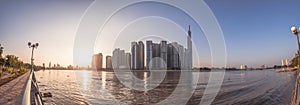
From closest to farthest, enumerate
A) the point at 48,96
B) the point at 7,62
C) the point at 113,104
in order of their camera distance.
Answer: the point at 113,104 → the point at 48,96 → the point at 7,62

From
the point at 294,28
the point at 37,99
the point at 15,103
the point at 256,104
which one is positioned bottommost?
the point at 256,104

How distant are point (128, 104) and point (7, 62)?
50.6 m

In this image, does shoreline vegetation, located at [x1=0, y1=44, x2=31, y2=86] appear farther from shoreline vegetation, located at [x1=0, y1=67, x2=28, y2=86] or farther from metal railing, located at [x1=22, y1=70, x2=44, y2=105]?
metal railing, located at [x1=22, y1=70, x2=44, y2=105]

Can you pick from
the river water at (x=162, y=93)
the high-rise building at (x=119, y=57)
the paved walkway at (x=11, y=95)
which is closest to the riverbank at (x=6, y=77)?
the river water at (x=162, y=93)

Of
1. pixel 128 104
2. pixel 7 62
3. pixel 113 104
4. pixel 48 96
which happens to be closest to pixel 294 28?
pixel 128 104

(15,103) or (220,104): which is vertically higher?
(15,103)

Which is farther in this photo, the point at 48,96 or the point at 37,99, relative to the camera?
the point at 48,96

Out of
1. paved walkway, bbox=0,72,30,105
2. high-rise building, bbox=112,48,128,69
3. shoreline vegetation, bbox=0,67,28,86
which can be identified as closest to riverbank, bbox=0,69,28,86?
shoreline vegetation, bbox=0,67,28,86

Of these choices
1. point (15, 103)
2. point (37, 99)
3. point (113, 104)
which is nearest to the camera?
point (37, 99)

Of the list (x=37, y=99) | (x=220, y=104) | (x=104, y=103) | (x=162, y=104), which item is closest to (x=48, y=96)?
(x=104, y=103)

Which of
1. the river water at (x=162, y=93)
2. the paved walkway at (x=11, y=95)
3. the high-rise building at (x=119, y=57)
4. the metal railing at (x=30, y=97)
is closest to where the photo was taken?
the metal railing at (x=30, y=97)

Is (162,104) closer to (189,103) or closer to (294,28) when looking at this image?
(189,103)

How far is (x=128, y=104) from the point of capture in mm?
9945

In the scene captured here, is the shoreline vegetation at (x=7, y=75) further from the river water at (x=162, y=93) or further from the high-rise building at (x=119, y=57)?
the high-rise building at (x=119, y=57)
